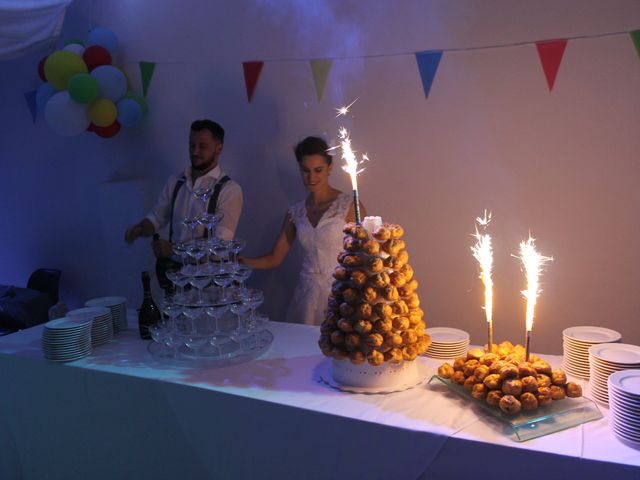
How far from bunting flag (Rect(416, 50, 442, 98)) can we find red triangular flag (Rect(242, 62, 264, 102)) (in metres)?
1.09

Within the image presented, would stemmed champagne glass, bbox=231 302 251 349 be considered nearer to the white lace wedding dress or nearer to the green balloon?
the white lace wedding dress

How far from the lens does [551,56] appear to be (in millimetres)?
3047

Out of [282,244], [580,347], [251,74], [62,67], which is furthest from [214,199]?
[580,347]

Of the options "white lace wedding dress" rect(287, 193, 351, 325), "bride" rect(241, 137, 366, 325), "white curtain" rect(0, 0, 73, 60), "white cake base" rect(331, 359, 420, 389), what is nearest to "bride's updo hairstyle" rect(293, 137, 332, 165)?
"bride" rect(241, 137, 366, 325)

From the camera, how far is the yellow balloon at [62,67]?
3684 millimetres

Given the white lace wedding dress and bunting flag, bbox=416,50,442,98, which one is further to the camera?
bunting flag, bbox=416,50,442,98

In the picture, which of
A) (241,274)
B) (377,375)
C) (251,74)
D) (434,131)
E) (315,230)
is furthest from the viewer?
(251,74)

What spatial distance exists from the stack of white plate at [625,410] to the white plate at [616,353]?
143mm

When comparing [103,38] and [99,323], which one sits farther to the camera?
[103,38]

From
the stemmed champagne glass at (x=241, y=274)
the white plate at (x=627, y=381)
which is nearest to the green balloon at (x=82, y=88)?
the stemmed champagne glass at (x=241, y=274)

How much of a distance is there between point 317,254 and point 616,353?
177 centimetres

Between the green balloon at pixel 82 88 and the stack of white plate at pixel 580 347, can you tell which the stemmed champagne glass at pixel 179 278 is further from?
the green balloon at pixel 82 88

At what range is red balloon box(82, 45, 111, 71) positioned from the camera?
3867 mm

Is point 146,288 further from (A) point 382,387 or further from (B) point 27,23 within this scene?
(B) point 27,23
